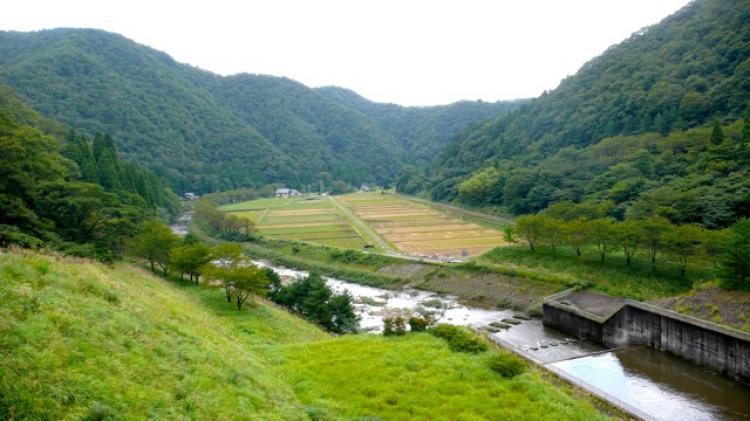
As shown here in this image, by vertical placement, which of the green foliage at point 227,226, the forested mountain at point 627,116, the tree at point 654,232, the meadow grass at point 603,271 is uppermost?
the forested mountain at point 627,116

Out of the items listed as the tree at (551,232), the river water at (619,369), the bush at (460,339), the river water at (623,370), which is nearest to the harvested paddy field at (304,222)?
the tree at (551,232)

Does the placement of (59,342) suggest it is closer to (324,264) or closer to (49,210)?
(49,210)

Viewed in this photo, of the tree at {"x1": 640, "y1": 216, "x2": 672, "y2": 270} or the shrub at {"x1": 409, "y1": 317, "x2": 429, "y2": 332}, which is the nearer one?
the shrub at {"x1": 409, "y1": 317, "x2": 429, "y2": 332}

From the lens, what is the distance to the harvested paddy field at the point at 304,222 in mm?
67812

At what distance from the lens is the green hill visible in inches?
298

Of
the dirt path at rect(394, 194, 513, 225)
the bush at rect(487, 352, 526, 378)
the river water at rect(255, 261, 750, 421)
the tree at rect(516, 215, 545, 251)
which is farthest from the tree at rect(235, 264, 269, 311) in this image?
the dirt path at rect(394, 194, 513, 225)

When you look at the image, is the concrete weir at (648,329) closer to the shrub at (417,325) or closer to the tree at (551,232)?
the tree at (551,232)

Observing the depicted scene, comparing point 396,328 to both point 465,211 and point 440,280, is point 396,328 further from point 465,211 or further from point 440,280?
point 465,211

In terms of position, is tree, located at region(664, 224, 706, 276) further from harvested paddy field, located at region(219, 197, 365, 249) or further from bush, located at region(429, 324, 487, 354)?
harvested paddy field, located at region(219, 197, 365, 249)

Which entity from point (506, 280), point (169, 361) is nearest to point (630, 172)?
point (506, 280)

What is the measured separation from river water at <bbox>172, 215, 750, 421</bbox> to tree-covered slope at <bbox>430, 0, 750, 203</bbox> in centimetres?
5336

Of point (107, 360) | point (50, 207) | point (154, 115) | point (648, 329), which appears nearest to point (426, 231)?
point (648, 329)

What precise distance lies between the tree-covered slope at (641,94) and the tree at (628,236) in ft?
132

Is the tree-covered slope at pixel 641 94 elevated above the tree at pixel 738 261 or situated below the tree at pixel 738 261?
above
